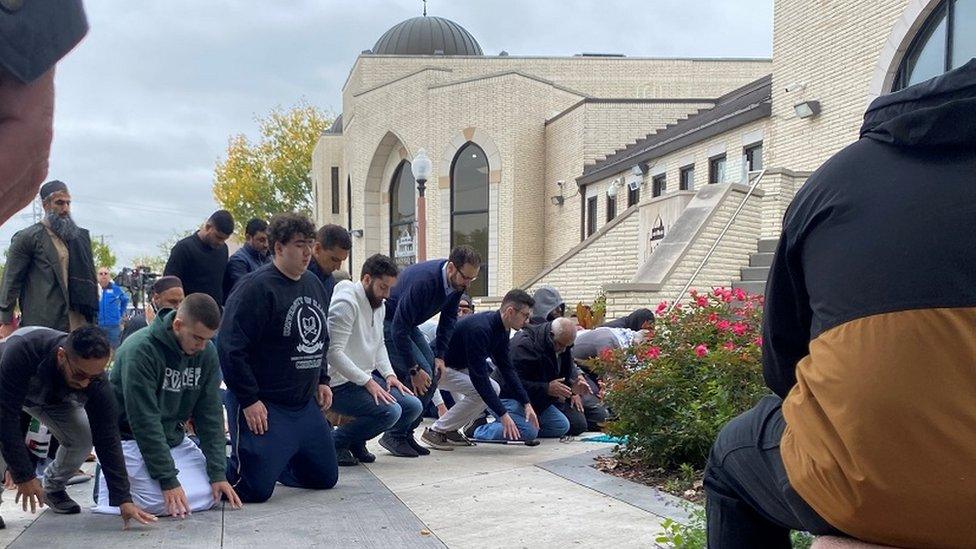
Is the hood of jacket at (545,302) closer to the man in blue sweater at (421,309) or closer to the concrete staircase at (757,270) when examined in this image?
the man in blue sweater at (421,309)

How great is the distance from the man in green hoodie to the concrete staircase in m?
10.9

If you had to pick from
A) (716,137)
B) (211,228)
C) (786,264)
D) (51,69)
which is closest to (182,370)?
(211,228)

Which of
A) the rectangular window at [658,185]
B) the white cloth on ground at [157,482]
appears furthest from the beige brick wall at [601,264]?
the white cloth on ground at [157,482]

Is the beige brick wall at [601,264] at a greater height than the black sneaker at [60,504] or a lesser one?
greater

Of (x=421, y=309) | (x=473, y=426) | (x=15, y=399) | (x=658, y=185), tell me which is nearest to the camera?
(x=15, y=399)

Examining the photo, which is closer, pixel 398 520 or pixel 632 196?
pixel 398 520

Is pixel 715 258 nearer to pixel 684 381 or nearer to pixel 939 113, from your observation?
pixel 684 381

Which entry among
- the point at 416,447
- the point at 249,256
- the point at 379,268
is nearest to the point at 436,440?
the point at 416,447

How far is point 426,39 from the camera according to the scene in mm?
43125

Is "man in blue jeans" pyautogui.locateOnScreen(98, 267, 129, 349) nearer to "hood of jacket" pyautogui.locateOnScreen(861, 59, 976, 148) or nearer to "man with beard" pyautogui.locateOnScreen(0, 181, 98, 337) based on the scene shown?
"man with beard" pyautogui.locateOnScreen(0, 181, 98, 337)

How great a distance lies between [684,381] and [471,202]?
28.9 metres

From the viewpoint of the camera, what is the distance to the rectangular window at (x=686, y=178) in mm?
23672

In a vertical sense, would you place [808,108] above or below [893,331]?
above

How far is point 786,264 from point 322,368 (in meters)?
4.85
